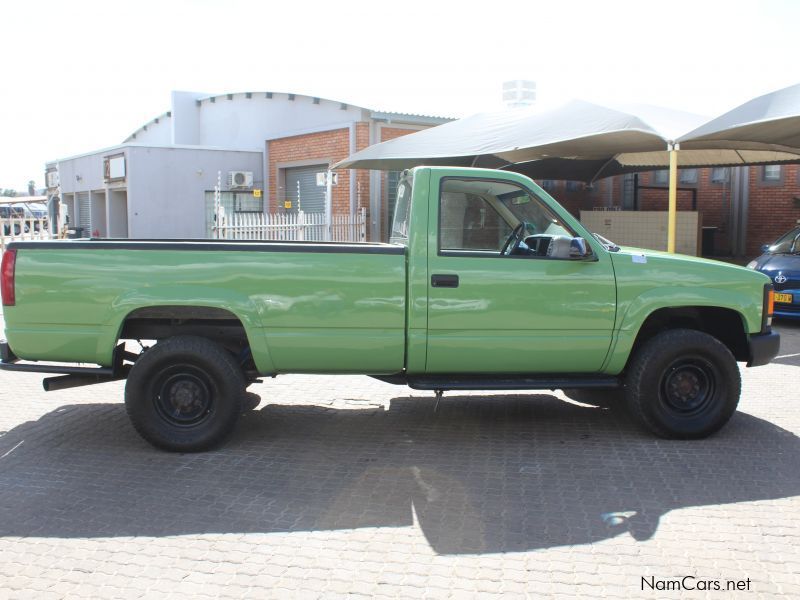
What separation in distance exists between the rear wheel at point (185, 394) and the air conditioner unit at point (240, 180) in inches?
673

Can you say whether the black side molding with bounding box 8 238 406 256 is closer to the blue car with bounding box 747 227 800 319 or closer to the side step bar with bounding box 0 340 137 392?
the side step bar with bounding box 0 340 137 392

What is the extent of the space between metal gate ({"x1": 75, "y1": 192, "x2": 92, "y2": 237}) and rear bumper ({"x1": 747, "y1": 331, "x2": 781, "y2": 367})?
84.1 feet

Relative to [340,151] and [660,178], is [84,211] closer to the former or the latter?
[340,151]

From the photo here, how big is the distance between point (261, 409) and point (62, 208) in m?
24.6

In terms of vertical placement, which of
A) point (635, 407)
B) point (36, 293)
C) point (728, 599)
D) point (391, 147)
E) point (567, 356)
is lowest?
point (728, 599)

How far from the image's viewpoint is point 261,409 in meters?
6.82

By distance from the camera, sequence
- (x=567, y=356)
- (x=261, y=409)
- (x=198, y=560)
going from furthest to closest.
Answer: (x=261, y=409) < (x=567, y=356) < (x=198, y=560)

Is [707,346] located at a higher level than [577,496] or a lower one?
higher

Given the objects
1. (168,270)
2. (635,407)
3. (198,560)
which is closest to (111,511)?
(198,560)

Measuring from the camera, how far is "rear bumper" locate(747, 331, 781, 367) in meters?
5.79

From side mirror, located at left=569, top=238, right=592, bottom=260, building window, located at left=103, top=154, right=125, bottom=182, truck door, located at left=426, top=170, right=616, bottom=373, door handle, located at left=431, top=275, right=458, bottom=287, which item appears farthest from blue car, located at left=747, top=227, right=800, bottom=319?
building window, located at left=103, top=154, right=125, bottom=182

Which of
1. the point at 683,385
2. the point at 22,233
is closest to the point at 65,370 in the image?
the point at 683,385

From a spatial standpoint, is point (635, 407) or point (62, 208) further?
point (62, 208)

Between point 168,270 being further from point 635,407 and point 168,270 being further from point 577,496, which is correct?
point 635,407
